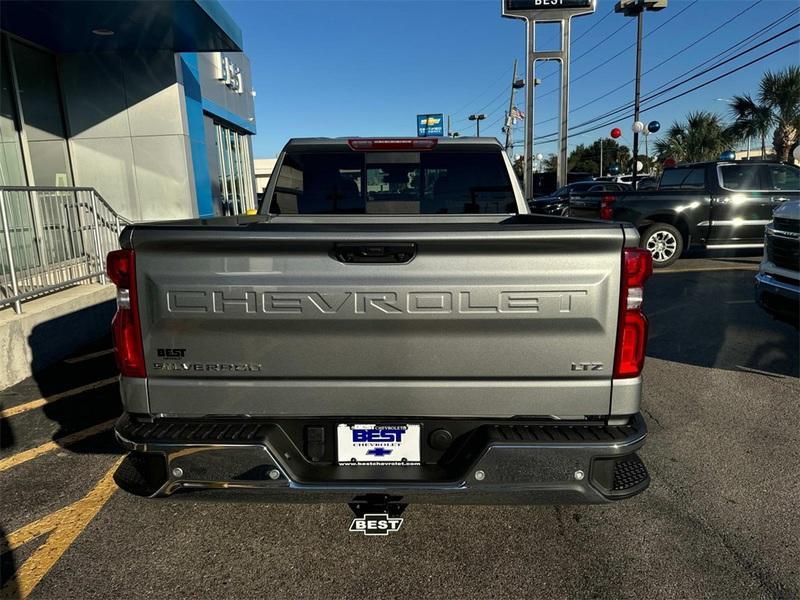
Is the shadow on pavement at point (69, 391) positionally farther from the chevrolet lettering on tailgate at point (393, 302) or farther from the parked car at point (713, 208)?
the parked car at point (713, 208)

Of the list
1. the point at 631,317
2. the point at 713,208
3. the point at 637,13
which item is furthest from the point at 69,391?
the point at 637,13

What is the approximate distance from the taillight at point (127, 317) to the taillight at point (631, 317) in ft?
6.31

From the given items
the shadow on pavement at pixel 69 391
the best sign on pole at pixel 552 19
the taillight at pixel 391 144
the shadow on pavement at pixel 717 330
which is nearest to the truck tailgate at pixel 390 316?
the taillight at pixel 391 144

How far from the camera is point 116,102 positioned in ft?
37.2

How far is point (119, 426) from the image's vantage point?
2324 mm

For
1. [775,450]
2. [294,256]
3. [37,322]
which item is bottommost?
[775,450]

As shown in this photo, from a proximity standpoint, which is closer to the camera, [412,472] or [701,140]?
[412,472]

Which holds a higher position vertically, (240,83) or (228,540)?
(240,83)

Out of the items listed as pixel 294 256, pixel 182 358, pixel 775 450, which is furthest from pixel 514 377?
pixel 775 450

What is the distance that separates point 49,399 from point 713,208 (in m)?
11.4

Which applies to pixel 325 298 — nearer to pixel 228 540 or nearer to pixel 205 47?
pixel 228 540

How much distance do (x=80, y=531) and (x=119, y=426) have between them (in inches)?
39.6

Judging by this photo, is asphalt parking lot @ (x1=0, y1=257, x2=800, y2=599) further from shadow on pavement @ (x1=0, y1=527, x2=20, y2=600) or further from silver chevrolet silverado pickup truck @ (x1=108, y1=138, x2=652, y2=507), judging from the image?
silver chevrolet silverado pickup truck @ (x1=108, y1=138, x2=652, y2=507)

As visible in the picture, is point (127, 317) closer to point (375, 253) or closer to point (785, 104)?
point (375, 253)
